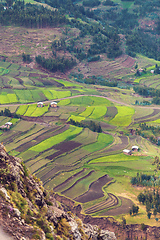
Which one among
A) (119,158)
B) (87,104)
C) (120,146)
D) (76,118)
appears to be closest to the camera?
(119,158)

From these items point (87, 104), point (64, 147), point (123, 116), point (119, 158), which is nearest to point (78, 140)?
point (64, 147)

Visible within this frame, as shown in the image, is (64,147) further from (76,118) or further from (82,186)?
(76,118)

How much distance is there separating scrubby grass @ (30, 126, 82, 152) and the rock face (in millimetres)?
43338

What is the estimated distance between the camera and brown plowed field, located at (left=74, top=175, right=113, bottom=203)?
150ft

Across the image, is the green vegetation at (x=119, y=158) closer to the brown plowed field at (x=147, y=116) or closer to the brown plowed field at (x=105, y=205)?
the brown plowed field at (x=105, y=205)

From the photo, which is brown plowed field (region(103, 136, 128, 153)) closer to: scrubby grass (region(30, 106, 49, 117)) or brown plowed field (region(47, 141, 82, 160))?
brown plowed field (region(47, 141, 82, 160))

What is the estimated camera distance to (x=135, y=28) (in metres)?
170

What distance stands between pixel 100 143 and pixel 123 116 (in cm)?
1942

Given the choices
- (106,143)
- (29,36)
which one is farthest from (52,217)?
(29,36)

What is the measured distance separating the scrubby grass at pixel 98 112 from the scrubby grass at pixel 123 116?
3.65 m

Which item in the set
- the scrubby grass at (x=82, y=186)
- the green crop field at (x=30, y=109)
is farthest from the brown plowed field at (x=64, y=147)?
the green crop field at (x=30, y=109)

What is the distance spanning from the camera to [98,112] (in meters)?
85.1

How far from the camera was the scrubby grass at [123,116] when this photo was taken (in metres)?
79.4

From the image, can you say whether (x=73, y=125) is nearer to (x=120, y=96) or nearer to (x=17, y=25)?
(x=120, y=96)
